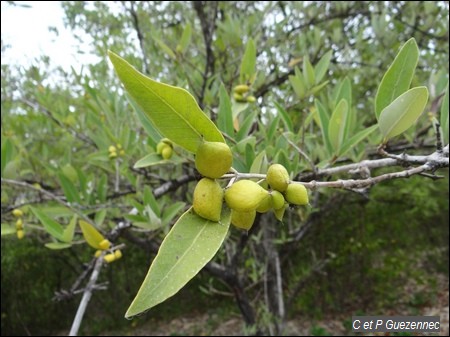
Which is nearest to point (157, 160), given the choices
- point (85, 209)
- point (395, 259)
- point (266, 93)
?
point (85, 209)

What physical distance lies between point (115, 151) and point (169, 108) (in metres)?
1.28

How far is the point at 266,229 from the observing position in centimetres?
296

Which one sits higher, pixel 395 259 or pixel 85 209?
pixel 85 209

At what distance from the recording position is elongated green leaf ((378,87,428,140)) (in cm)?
61

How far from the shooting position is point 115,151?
166 cm

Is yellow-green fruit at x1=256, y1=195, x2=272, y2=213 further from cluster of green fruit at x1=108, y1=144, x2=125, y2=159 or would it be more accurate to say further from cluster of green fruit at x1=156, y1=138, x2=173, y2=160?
cluster of green fruit at x1=108, y1=144, x2=125, y2=159

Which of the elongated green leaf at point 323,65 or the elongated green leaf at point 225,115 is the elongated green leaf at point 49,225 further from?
the elongated green leaf at point 323,65

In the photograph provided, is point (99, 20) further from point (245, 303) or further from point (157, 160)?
point (157, 160)

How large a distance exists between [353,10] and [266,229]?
1.98m

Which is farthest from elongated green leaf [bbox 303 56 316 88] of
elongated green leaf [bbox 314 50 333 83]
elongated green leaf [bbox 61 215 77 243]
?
elongated green leaf [bbox 61 215 77 243]

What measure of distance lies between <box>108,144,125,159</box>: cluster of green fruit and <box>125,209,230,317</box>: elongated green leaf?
1225mm

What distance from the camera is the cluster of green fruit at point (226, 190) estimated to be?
46 cm

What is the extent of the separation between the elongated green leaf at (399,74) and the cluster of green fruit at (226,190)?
35 cm

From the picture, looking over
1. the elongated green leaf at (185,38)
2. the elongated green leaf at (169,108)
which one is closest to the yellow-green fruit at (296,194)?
the elongated green leaf at (169,108)
